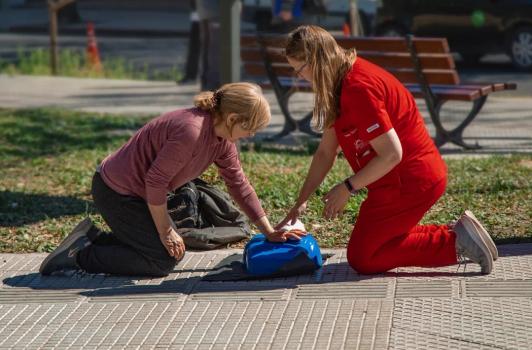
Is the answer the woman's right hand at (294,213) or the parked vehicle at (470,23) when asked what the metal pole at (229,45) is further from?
the parked vehicle at (470,23)

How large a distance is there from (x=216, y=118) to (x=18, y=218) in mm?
2280

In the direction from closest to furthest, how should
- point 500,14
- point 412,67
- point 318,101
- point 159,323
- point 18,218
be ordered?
point 159,323 → point 318,101 → point 18,218 → point 412,67 → point 500,14

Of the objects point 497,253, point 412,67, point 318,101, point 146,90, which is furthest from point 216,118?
point 146,90

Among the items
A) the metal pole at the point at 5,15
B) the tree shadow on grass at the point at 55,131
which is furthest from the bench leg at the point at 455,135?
the metal pole at the point at 5,15

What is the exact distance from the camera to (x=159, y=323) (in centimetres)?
511

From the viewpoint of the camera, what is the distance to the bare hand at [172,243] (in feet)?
18.4

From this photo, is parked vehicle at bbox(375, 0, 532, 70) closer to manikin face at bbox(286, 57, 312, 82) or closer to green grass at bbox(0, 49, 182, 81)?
green grass at bbox(0, 49, 182, 81)

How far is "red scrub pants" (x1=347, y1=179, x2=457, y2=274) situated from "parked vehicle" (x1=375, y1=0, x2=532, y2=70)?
12.2m

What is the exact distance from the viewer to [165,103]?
1313 centimetres

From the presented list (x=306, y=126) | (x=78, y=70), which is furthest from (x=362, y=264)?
(x=78, y=70)

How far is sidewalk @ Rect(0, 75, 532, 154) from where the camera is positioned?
1043 cm

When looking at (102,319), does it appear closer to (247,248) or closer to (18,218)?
(247,248)

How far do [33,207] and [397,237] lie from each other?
9.57ft

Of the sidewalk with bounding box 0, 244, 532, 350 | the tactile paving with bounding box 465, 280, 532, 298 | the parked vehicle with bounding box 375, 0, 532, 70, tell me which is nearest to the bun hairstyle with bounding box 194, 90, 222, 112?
the sidewalk with bounding box 0, 244, 532, 350
